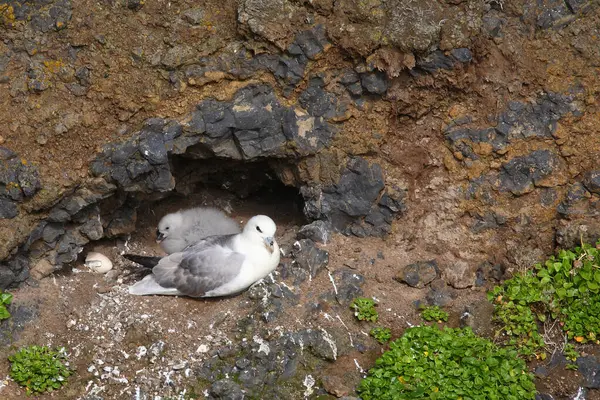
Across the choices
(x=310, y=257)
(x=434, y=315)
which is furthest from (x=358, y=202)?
(x=434, y=315)

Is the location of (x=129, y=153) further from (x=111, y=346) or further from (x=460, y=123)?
(x=460, y=123)

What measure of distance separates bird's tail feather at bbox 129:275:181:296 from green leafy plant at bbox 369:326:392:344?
4.85ft

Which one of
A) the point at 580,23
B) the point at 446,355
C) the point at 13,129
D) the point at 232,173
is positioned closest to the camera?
the point at 446,355

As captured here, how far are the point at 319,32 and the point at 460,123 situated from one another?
4.26 ft

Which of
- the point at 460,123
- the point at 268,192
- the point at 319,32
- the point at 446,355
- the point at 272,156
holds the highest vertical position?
the point at 319,32

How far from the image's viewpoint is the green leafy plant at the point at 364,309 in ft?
18.1

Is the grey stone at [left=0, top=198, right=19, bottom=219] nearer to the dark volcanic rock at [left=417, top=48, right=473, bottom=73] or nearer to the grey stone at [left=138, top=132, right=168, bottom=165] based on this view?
the grey stone at [left=138, top=132, right=168, bottom=165]

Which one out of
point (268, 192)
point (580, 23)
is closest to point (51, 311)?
point (268, 192)

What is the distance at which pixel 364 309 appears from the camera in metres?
5.55

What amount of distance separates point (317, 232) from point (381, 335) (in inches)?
44.2

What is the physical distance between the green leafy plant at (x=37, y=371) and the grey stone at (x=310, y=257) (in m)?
1.85

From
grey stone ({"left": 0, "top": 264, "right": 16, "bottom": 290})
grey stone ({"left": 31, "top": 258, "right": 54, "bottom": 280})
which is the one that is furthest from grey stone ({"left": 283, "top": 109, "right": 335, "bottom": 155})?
→ grey stone ({"left": 0, "top": 264, "right": 16, "bottom": 290})

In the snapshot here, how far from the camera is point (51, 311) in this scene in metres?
5.55

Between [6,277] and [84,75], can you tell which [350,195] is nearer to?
[84,75]
